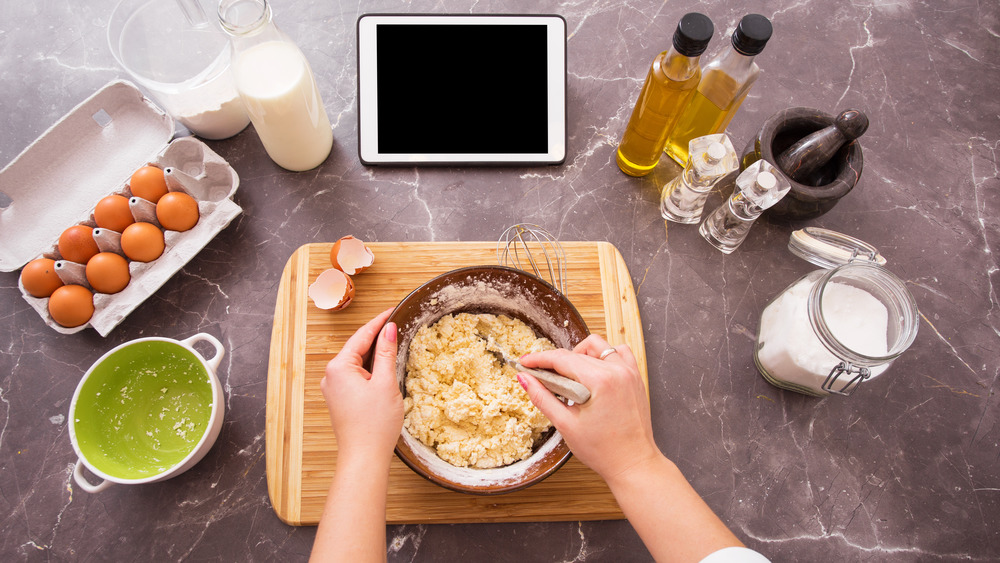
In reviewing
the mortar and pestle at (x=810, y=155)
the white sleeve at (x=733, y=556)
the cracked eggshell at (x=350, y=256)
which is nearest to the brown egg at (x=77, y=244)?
the cracked eggshell at (x=350, y=256)

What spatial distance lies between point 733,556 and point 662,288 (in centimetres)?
61

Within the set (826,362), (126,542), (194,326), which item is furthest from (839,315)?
(126,542)

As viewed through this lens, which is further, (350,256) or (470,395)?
(350,256)

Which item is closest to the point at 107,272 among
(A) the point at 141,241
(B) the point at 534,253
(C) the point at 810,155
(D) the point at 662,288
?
(A) the point at 141,241

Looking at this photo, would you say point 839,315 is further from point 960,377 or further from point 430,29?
point 430,29

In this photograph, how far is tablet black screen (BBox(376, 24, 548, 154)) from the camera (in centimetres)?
125

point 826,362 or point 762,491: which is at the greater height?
point 826,362

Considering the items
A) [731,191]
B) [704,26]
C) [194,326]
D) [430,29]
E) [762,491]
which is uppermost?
[704,26]

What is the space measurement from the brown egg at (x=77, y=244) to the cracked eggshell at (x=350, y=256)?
1.66 ft

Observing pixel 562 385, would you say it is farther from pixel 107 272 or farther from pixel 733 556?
pixel 107 272

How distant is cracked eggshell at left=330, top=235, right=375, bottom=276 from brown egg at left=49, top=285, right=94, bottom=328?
507mm

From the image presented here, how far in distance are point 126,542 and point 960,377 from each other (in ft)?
6.02

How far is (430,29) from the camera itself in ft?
4.17

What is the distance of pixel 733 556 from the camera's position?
2.46 ft
